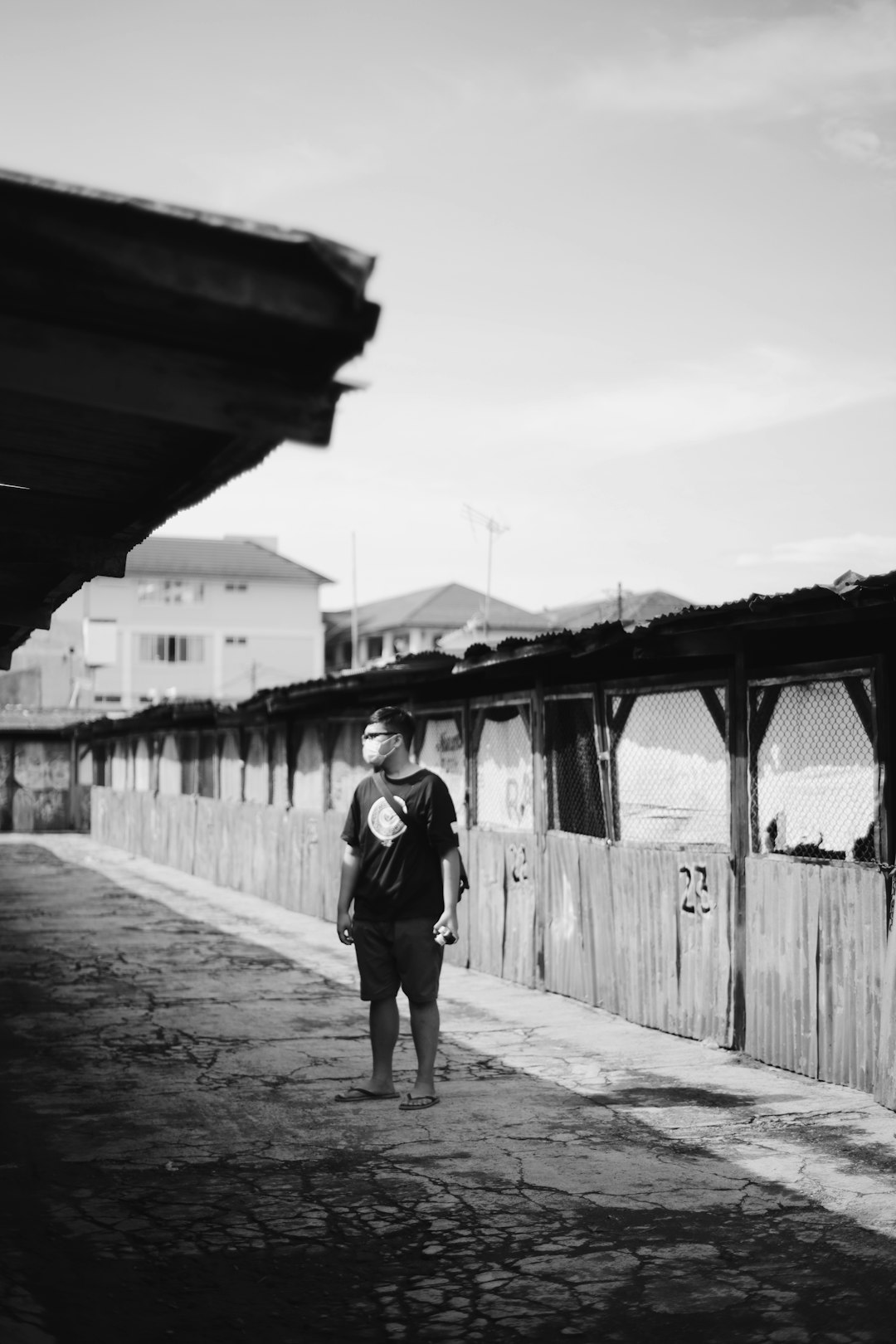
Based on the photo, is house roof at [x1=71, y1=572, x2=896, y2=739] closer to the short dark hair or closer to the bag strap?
the short dark hair

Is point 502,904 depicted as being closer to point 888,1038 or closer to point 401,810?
point 401,810

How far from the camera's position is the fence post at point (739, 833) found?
8664 mm

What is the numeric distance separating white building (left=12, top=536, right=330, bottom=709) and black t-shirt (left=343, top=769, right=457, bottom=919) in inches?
2231

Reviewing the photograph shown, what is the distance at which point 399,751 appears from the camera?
7.44 m

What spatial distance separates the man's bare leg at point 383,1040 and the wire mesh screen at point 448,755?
599 cm

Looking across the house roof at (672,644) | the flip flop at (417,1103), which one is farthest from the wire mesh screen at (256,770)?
the flip flop at (417,1103)

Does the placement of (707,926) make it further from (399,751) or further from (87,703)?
(87,703)

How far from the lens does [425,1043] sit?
726 centimetres

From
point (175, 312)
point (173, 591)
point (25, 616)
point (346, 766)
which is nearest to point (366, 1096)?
point (25, 616)

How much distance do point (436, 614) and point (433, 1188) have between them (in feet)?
223

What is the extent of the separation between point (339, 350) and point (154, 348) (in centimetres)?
44

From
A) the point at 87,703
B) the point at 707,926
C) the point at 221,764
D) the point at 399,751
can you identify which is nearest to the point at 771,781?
the point at 707,926

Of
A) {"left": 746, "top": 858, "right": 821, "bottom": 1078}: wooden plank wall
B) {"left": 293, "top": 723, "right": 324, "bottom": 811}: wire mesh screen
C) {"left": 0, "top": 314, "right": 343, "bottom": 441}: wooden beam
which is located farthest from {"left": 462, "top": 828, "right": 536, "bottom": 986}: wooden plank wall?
{"left": 0, "top": 314, "right": 343, "bottom": 441}: wooden beam

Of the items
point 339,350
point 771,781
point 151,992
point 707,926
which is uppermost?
point 339,350
